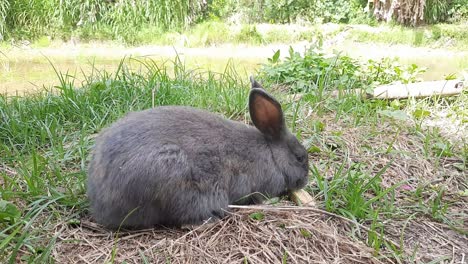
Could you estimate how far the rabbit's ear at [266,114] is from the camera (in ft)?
8.18

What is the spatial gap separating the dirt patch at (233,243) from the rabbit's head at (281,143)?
1.03 feet

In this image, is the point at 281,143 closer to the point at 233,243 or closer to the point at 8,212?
the point at 233,243

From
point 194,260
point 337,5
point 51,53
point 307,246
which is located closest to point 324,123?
point 307,246

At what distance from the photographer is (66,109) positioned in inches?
137

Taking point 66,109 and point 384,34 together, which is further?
point 384,34

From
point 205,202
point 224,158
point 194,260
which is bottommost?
point 194,260

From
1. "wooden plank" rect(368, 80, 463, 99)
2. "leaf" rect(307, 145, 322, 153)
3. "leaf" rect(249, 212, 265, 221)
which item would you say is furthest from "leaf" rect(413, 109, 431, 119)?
"leaf" rect(249, 212, 265, 221)

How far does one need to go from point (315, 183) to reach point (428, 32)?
10063 millimetres

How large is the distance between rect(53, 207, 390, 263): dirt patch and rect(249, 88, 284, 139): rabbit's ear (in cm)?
50

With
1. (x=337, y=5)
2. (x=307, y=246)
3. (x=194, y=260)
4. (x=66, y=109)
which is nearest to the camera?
(x=194, y=260)

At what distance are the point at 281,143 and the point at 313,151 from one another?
51 centimetres

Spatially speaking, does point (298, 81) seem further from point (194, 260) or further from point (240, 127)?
point (194, 260)

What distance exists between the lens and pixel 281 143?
8.83 ft

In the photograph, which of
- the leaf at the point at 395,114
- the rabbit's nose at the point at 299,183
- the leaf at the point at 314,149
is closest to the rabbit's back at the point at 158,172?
the rabbit's nose at the point at 299,183
